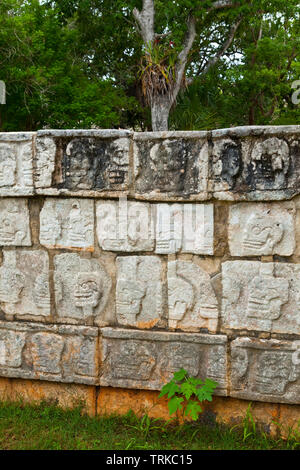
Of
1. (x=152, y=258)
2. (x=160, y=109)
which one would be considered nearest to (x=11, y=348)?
(x=152, y=258)

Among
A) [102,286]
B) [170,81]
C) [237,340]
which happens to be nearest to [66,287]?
[102,286]

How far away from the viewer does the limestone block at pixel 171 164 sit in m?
2.67

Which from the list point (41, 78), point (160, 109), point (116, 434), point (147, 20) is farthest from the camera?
point (147, 20)

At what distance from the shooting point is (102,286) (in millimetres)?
2885

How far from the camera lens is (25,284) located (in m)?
3.02

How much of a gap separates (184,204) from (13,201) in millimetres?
1081

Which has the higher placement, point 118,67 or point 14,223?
point 118,67

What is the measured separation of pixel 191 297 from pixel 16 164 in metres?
1.33

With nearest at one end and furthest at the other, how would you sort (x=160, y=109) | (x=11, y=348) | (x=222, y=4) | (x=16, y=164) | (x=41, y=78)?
(x=16, y=164)
(x=11, y=348)
(x=41, y=78)
(x=160, y=109)
(x=222, y=4)

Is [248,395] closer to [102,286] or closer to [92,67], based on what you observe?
[102,286]

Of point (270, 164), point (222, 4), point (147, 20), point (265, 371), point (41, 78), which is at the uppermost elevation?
point (222, 4)

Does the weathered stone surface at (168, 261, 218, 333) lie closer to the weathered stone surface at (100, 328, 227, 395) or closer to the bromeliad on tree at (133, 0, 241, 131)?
the weathered stone surface at (100, 328, 227, 395)

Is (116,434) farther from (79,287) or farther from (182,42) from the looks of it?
(182,42)

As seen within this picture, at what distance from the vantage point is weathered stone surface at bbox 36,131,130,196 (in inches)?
109
